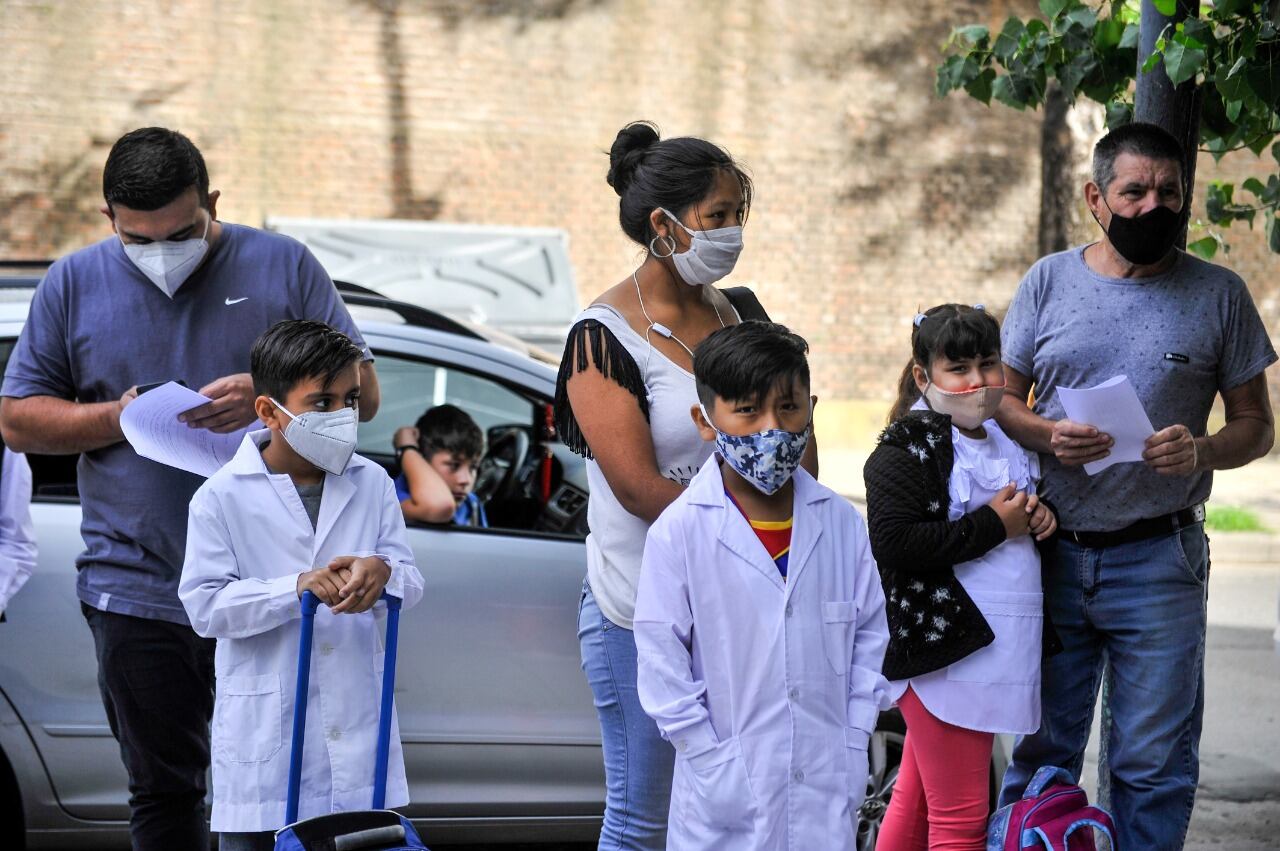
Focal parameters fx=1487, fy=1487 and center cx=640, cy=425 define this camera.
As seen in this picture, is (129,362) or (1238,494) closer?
(129,362)

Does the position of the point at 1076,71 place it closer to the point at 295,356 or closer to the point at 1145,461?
the point at 1145,461

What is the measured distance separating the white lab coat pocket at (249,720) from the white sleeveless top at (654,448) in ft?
2.27

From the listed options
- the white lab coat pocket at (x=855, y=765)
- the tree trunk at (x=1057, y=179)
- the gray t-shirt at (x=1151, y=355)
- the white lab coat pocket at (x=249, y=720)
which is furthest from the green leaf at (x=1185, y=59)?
the tree trunk at (x=1057, y=179)

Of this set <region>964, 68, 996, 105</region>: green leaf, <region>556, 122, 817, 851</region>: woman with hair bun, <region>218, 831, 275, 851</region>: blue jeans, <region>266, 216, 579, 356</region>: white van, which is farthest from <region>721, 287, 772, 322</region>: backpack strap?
<region>266, 216, 579, 356</region>: white van

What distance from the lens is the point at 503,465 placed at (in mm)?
5047

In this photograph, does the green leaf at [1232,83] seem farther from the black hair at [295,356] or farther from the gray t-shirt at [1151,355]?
the black hair at [295,356]

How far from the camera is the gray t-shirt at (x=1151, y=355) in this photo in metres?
3.51

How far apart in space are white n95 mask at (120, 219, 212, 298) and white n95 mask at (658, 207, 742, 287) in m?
1.08

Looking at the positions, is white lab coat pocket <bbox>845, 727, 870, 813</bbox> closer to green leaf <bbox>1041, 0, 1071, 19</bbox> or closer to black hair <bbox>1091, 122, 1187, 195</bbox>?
black hair <bbox>1091, 122, 1187, 195</bbox>

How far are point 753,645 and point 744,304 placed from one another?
877mm

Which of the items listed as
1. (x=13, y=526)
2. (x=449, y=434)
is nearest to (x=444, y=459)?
(x=449, y=434)

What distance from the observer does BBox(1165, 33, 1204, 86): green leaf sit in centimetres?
363

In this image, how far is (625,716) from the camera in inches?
117

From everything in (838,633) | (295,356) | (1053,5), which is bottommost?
(838,633)
